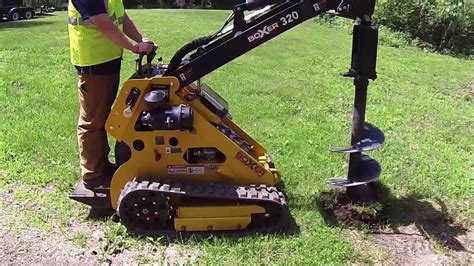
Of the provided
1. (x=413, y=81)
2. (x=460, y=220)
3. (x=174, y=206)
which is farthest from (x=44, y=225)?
(x=413, y=81)

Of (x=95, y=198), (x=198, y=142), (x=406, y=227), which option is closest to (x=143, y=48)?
(x=198, y=142)

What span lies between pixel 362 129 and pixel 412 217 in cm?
75

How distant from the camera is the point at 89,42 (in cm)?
414

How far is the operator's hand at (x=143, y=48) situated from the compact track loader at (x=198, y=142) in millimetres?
120

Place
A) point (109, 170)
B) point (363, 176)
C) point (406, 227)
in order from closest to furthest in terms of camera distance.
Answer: point (406, 227), point (363, 176), point (109, 170)

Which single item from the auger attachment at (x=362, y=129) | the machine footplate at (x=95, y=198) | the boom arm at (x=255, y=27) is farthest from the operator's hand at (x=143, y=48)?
the auger attachment at (x=362, y=129)

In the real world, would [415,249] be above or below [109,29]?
below

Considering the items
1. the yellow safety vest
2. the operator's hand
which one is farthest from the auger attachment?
the yellow safety vest

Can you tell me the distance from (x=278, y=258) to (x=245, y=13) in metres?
1.67

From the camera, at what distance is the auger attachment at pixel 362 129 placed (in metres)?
4.11

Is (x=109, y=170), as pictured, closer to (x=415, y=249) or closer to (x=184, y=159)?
(x=184, y=159)

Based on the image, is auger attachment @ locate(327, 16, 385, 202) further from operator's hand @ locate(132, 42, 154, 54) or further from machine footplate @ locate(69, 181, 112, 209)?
machine footplate @ locate(69, 181, 112, 209)

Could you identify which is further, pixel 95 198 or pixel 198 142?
pixel 95 198

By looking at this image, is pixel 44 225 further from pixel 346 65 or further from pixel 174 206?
pixel 346 65
